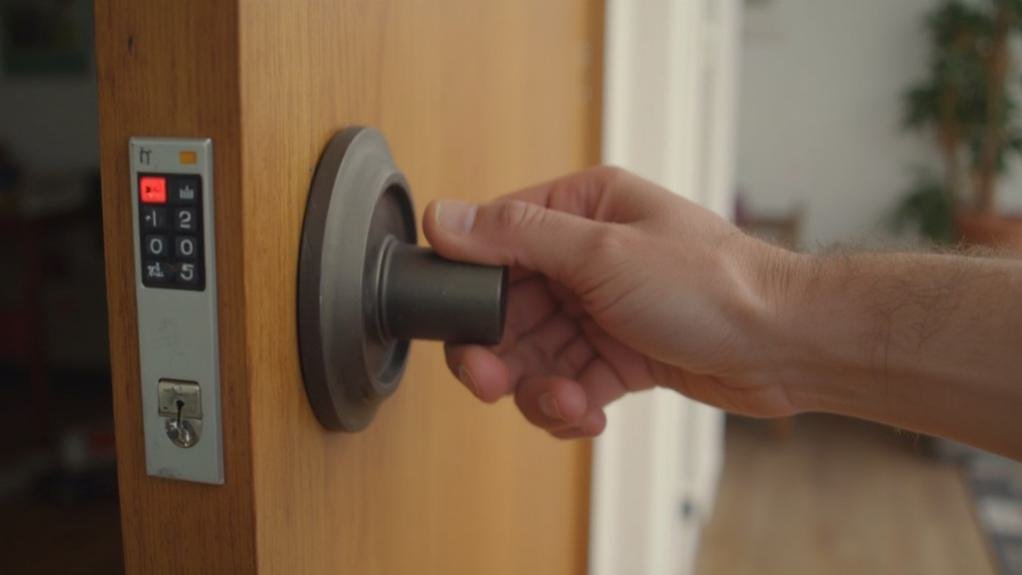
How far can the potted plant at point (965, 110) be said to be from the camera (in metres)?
3.62

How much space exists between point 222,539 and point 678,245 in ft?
1.11

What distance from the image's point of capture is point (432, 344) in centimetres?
65

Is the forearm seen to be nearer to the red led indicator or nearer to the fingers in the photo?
the fingers

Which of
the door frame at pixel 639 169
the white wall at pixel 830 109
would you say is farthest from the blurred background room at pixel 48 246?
the white wall at pixel 830 109

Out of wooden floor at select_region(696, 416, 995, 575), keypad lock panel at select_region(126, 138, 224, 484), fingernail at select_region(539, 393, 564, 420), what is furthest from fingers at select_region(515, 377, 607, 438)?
wooden floor at select_region(696, 416, 995, 575)

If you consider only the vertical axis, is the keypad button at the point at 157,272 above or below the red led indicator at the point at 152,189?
below

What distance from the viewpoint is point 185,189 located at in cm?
37

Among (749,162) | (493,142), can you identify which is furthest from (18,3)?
(493,142)

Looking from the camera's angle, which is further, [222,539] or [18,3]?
[18,3]

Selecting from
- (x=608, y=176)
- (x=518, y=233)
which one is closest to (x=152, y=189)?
(x=518, y=233)

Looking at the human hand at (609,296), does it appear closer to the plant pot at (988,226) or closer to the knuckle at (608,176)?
the knuckle at (608,176)

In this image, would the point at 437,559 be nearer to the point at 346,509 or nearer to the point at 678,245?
the point at 346,509

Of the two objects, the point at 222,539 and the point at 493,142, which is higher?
the point at 493,142

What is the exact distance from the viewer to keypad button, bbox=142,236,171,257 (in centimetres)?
38
